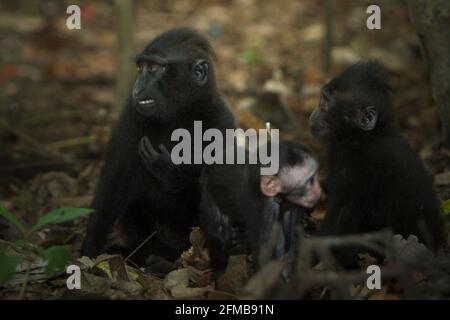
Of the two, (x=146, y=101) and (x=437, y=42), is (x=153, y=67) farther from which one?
(x=437, y=42)

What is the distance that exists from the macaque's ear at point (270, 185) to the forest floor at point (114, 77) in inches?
19.6

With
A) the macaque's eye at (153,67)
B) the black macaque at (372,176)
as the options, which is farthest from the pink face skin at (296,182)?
the macaque's eye at (153,67)

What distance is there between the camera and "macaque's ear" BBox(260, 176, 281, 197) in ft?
15.2

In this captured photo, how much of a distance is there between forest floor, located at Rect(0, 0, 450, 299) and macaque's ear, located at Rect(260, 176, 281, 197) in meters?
0.50

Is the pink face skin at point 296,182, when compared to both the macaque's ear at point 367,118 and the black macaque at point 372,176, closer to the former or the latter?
the black macaque at point 372,176

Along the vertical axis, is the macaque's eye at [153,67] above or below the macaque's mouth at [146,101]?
above

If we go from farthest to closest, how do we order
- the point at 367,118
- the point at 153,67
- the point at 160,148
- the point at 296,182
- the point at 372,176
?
the point at 160,148, the point at 153,67, the point at 367,118, the point at 372,176, the point at 296,182

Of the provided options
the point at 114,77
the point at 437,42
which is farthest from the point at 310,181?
the point at 114,77

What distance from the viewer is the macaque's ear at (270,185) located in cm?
463

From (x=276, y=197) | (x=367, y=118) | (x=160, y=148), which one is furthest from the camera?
(x=160, y=148)

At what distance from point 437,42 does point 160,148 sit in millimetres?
2631

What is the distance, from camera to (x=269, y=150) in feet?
15.4

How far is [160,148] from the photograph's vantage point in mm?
5914

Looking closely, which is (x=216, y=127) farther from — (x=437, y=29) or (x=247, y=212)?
(x=437, y=29)
